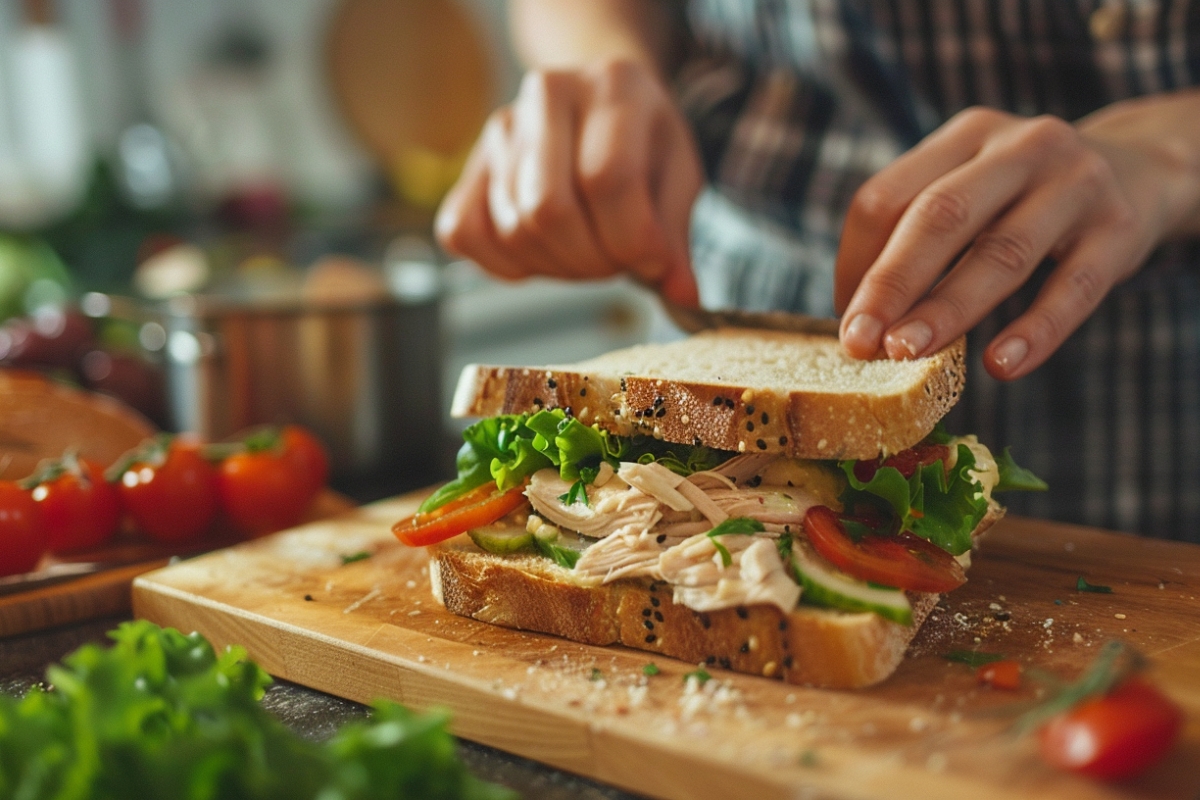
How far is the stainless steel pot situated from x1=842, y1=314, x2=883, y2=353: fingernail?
185cm

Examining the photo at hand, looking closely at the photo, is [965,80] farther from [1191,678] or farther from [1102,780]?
[1102,780]

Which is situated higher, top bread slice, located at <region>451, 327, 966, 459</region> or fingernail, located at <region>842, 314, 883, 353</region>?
fingernail, located at <region>842, 314, 883, 353</region>

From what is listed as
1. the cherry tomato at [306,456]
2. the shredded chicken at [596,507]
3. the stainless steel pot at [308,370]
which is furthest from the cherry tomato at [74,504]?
the shredded chicken at [596,507]

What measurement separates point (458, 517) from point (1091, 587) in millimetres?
1349

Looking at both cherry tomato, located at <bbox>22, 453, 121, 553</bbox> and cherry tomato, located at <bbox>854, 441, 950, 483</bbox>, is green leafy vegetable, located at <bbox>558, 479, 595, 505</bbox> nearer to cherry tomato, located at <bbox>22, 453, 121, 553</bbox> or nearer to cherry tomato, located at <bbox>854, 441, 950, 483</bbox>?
cherry tomato, located at <bbox>854, 441, 950, 483</bbox>

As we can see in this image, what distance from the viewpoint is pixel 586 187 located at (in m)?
2.71

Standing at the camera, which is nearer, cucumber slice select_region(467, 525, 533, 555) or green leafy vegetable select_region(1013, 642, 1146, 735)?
green leafy vegetable select_region(1013, 642, 1146, 735)

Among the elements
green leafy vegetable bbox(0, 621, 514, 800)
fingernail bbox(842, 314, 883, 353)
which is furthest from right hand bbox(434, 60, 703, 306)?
green leafy vegetable bbox(0, 621, 514, 800)

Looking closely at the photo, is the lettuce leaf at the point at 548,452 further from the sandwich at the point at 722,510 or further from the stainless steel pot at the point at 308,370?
the stainless steel pot at the point at 308,370

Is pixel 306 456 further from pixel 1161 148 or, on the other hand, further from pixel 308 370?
pixel 1161 148

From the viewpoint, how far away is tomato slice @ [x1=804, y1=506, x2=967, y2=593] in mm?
A: 1836

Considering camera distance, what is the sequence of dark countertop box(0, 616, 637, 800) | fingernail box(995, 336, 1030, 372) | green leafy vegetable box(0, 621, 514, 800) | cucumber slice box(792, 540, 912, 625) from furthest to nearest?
fingernail box(995, 336, 1030, 372) < cucumber slice box(792, 540, 912, 625) < dark countertop box(0, 616, 637, 800) < green leafy vegetable box(0, 621, 514, 800)

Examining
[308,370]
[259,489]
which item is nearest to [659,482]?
[259,489]

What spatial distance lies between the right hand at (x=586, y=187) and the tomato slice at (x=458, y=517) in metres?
0.85
